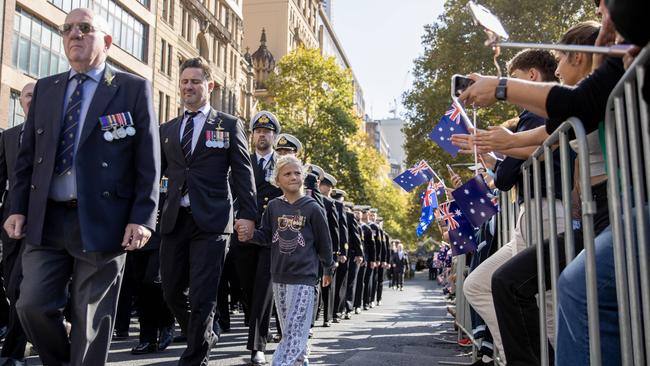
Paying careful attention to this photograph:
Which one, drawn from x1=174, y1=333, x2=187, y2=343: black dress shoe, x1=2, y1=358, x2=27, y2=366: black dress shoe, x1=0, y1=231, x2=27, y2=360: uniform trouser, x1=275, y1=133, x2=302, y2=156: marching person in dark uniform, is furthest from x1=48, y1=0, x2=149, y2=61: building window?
x1=2, y1=358, x2=27, y2=366: black dress shoe

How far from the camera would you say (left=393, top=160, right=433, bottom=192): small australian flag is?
12453 millimetres

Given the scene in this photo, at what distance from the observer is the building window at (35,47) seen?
91.5 feet

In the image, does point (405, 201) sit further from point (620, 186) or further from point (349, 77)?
point (620, 186)

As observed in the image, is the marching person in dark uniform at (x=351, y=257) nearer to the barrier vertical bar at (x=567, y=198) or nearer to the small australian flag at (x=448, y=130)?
the small australian flag at (x=448, y=130)

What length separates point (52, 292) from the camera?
3.99 m

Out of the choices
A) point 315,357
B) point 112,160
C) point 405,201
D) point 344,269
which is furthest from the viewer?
point 405,201

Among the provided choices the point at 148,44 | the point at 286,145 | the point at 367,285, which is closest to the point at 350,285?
the point at 367,285

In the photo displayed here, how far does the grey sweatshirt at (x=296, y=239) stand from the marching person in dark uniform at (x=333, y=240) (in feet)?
12.5

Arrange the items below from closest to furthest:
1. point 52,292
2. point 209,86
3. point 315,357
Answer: point 52,292
point 209,86
point 315,357

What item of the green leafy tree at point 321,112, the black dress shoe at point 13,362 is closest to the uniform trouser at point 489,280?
the black dress shoe at point 13,362

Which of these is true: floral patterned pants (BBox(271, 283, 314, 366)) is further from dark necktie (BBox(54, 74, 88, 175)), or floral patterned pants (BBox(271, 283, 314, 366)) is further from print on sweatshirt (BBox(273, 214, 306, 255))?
dark necktie (BBox(54, 74, 88, 175))

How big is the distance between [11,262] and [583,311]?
17.3 feet

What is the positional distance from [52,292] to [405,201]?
8478cm

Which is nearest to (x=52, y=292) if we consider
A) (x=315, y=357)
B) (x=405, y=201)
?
(x=315, y=357)
